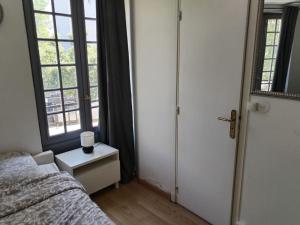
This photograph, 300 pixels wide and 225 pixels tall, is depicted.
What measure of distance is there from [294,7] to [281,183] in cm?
117

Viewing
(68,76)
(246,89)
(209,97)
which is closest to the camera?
(246,89)

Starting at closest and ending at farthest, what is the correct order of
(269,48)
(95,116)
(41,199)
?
(41,199) < (269,48) < (95,116)

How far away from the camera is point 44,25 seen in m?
2.15

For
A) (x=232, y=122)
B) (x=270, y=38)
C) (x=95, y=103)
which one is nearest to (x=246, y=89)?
(x=232, y=122)

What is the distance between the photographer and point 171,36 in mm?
2096

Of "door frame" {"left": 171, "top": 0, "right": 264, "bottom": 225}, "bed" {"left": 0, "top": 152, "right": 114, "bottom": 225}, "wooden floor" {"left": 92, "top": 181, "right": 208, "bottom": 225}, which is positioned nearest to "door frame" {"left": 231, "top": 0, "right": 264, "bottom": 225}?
"door frame" {"left": 171, "top": 0, "right": 264, "bottom": 225}

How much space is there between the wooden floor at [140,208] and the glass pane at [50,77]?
131cm

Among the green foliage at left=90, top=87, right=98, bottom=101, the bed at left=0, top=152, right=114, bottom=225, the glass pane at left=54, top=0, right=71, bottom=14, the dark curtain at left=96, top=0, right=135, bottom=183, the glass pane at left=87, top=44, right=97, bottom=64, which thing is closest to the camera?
the bed at left=0, top=152, right=114, bottom=225

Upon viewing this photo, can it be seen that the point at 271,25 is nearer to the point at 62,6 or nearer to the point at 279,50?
the point at 279,50

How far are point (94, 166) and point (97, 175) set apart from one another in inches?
4.0

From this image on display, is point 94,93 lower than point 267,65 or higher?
lower

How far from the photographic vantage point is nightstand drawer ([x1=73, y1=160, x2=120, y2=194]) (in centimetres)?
231

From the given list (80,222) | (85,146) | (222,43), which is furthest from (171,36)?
(80,222)

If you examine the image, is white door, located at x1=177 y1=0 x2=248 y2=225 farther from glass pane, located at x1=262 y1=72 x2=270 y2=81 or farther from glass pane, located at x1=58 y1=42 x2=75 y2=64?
glass pane, located at x1=58 y1=42 x2=75 y2=64
